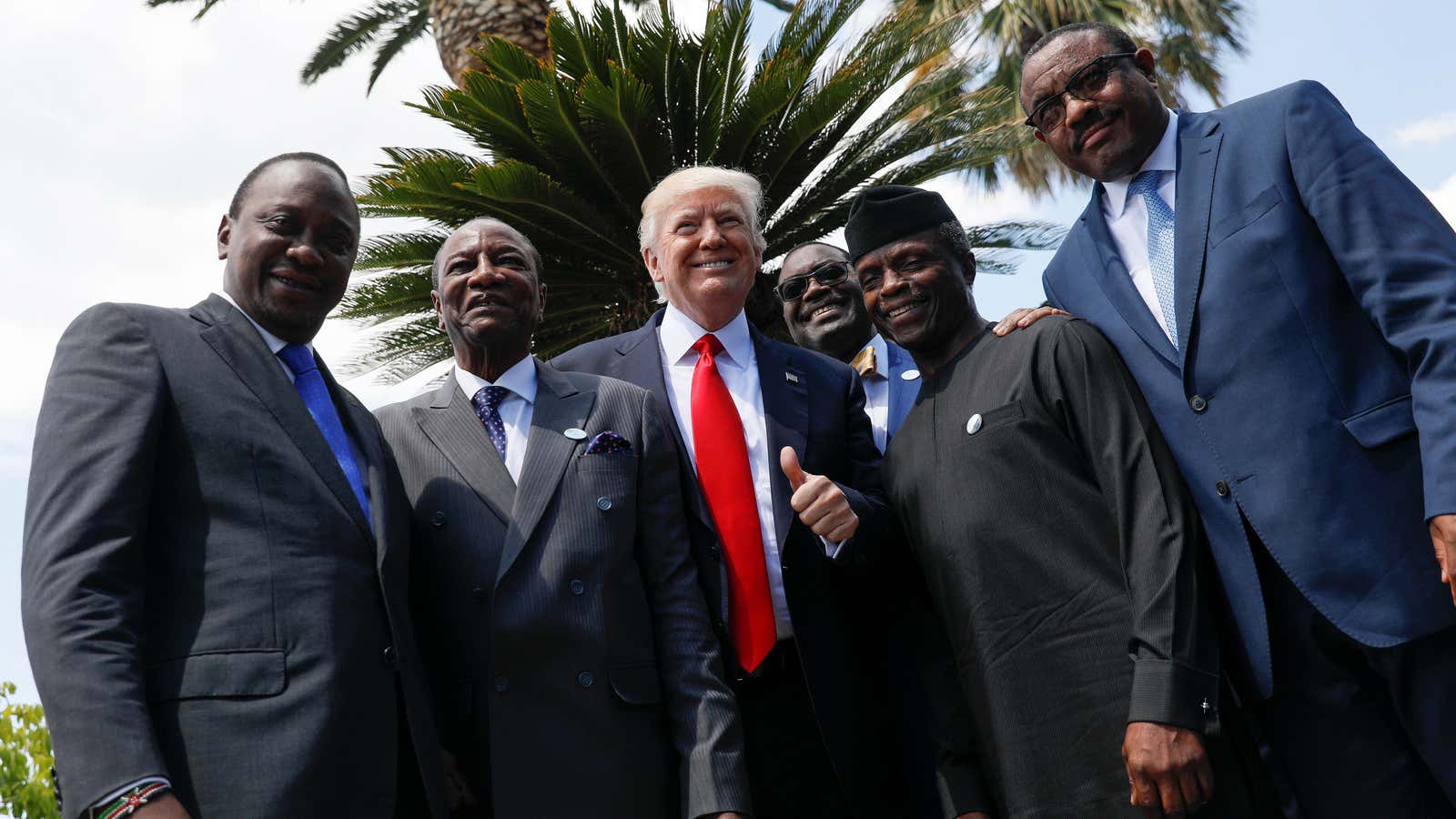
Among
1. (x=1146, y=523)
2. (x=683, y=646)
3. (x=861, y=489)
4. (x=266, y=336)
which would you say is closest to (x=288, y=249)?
(x=266, y=336)

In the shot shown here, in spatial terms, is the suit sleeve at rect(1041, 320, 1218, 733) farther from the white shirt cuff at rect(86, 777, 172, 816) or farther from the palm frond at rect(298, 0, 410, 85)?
the palm frond at rect(298, 0, 410, 85)

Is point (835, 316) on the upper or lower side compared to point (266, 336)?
lower

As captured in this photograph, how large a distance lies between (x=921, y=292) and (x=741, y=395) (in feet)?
2.23

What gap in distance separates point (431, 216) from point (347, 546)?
7.03 meters

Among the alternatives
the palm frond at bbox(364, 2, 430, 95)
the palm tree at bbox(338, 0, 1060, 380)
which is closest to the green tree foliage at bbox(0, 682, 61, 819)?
the palm tree at bbox(338, 0, 1060, 380)

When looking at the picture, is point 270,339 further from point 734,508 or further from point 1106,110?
point 1106,110

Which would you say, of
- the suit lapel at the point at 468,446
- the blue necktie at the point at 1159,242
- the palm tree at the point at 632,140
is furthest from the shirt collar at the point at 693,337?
the palm tree at the point at 632,140

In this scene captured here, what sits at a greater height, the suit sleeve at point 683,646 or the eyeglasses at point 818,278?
the eyeglasses at point 818,278

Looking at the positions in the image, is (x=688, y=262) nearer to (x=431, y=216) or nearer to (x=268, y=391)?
(x=268, y=391)

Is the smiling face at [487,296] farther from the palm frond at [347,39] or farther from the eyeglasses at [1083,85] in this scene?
the palm frond at [347,39]

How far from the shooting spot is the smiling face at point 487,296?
10.8ft

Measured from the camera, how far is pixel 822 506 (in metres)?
3.05

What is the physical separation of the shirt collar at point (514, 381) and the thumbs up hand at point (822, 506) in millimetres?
783

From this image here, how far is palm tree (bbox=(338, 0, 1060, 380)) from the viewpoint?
845 centimetres
